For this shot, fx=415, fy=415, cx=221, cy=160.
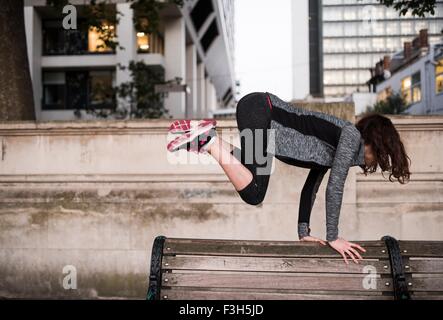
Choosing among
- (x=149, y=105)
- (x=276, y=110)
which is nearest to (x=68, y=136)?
(x=276, y=110)

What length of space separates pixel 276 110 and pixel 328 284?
144cm

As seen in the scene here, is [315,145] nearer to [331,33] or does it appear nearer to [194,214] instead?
[194,214]

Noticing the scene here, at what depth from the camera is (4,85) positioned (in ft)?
22.6

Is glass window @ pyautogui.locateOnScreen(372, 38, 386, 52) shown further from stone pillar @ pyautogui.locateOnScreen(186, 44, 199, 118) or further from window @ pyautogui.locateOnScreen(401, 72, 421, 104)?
stone pillar @ pyautogui.locateOnScreen(186, 44, 199, 118)

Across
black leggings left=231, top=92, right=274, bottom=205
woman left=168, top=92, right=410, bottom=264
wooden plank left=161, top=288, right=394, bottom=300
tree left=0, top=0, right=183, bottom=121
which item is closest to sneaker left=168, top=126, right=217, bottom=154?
woman left=168, top=92, right=410, bottom=264

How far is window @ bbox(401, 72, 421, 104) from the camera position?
1503 inches

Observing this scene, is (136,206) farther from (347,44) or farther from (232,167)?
(347,44)

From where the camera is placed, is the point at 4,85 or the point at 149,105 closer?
the point at 4,85

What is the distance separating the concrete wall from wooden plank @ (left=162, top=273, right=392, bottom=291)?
10.2ft

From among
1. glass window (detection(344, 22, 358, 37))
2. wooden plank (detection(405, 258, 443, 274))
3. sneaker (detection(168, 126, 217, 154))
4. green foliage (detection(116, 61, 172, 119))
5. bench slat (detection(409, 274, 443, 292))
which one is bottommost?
bench slat (detection(409, 274, 443, 292))

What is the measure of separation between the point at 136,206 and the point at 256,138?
10.4 ft

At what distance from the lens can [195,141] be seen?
142 inches

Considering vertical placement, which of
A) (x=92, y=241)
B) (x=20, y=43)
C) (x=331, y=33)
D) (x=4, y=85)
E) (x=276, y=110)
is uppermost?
(x=331, y=33)
